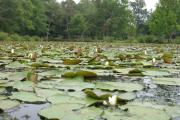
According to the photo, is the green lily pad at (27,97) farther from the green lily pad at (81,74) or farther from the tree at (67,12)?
the tree at (67,12)

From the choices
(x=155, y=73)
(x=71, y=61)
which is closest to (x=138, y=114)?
(x=155, y=73)

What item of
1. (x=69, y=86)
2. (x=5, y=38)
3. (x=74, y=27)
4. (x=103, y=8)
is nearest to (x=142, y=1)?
(x=103, y=8)

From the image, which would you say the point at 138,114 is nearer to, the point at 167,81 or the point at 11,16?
the point at 167,81

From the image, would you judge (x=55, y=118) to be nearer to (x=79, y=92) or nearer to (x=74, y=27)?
(x=79, y=92)

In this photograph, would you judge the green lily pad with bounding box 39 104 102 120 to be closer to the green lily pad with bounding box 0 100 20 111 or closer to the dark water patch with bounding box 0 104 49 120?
the dark water patch with bounding box 0 104 49 120

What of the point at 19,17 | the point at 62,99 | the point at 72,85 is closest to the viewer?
the point at 62,99

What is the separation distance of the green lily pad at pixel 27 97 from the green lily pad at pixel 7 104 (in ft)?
0.30

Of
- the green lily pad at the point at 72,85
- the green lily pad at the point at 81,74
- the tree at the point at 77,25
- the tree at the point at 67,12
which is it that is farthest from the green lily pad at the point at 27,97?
the tree at the point at 67,12

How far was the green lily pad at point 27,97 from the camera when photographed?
225 cm

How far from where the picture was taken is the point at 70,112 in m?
1.91

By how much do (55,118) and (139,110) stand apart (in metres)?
0.54

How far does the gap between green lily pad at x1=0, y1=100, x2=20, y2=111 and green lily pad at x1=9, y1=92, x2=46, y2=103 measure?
0.30 ft

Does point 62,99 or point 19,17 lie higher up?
point 19,17

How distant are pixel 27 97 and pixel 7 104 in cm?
24
